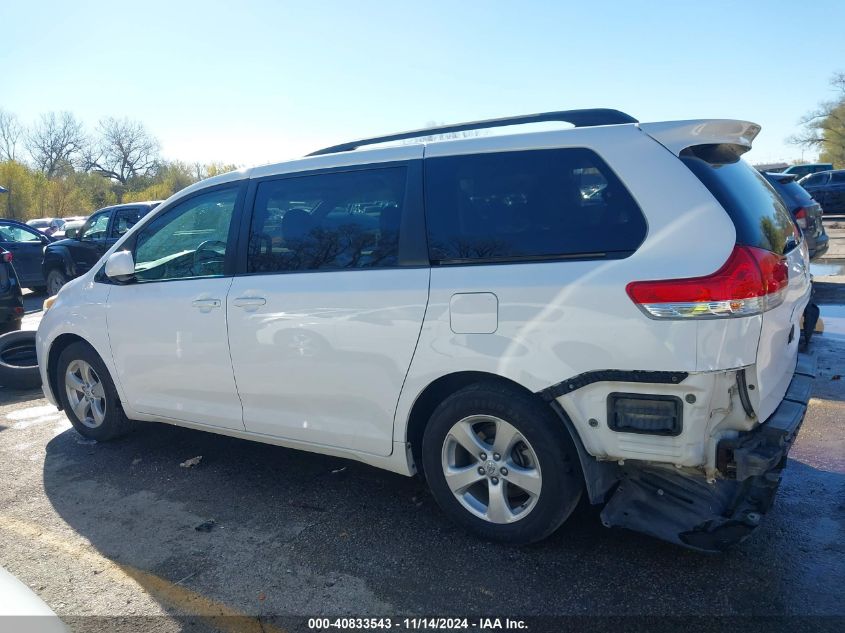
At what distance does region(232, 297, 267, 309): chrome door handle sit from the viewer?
3.72m

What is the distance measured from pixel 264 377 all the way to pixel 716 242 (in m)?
2.50

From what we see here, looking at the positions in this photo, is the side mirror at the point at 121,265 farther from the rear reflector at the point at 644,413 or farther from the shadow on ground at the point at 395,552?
the rear reflector at the point at 644,413

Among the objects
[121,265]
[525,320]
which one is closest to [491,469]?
[525,320]

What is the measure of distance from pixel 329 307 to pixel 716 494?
6.81 ft

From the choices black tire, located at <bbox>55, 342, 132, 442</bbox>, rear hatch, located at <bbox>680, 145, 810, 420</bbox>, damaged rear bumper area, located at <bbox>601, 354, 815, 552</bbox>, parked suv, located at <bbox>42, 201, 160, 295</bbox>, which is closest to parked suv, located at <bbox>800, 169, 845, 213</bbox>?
parked suv, located at <bbox>42, 201, 160, 295</bbox>

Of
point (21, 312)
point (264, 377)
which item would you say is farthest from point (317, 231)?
point (21, 312)

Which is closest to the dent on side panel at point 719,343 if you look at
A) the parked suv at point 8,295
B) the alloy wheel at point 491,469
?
the alloy wheel at point 491,469

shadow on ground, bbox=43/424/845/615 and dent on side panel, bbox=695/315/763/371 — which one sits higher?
dent on side panel, bbox=695/315/763/371

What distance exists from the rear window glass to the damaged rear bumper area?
812 mm

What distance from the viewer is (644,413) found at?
2.70 meters

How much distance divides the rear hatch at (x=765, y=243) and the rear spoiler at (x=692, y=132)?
1.9 inches

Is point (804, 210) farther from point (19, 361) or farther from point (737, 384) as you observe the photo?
point (19, 361)

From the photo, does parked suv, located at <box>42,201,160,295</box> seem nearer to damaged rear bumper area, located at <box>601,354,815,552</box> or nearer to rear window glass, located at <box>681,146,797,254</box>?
rear window glass, located at <box>681,146,797,254</box>

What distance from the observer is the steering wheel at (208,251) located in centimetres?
405
